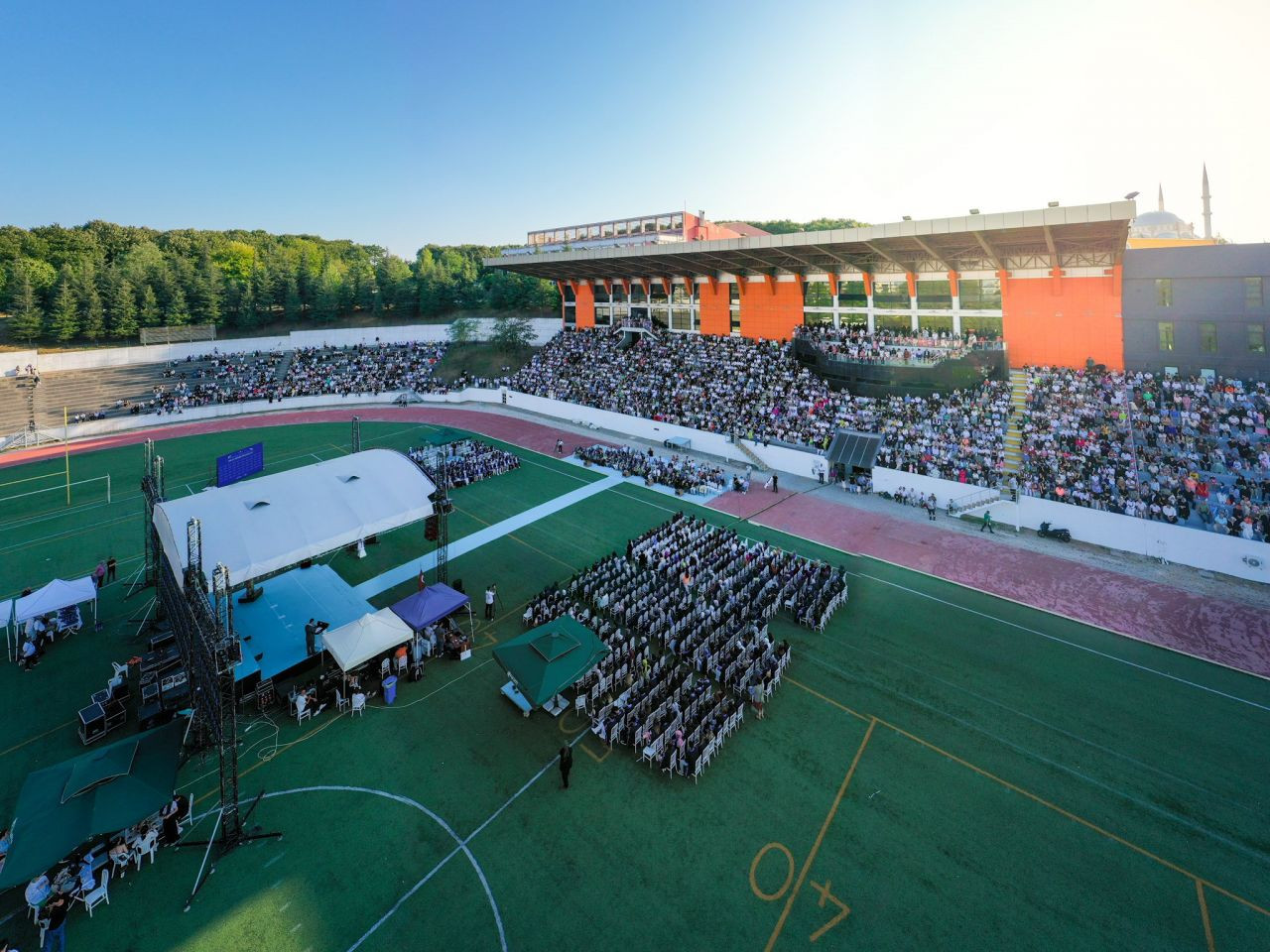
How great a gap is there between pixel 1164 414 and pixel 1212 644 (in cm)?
1543

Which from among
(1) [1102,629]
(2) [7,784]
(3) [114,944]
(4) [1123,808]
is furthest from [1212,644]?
(2) [7,784]

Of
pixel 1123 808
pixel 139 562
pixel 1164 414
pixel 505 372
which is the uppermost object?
pixel 505 372

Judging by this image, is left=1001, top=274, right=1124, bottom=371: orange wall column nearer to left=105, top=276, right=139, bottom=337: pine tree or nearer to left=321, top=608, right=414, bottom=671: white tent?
left=321, top=608, right=414, bottom=671: white tent

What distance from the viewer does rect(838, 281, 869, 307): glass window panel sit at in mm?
39781

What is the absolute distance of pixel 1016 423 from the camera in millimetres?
29188

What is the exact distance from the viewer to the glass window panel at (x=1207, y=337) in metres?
28.7

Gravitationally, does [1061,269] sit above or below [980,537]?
above

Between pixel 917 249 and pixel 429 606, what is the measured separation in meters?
33.4

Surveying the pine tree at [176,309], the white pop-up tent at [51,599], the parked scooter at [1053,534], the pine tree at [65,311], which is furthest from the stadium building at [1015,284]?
the pine tree at [65,311]

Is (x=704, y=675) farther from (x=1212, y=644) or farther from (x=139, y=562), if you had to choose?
(x=139, y=562)

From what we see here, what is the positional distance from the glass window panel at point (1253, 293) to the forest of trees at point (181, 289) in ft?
201

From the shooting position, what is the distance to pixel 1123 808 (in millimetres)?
11070

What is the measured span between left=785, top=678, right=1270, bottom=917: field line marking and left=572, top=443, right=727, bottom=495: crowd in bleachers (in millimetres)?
16447

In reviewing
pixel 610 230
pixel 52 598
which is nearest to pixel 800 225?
pixel 610 230
